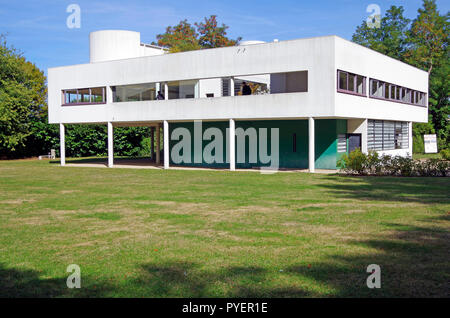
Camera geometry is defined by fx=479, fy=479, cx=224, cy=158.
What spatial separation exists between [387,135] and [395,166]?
10.9 m

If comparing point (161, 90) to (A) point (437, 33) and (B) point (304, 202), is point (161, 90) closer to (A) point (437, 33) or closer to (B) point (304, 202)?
(B) point (304, 202)

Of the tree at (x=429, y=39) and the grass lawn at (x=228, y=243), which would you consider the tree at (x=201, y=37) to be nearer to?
the tree at (x=429, y=39)

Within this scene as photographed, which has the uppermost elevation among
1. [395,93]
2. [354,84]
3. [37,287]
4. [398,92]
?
[398,92]

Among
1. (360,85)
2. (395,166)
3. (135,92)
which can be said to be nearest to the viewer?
(395,166)

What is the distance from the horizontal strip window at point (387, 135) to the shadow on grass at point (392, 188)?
867 centimetres

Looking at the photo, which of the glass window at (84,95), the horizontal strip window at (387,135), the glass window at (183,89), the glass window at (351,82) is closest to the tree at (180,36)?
the glass window at (84,95)

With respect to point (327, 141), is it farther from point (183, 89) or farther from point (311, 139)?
point (183, 89)

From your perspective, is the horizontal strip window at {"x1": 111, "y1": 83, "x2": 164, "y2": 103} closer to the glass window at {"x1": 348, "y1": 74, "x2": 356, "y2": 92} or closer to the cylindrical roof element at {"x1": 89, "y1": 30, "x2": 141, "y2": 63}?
the cylindrical roof element at {"x1": 89, "y1": 30, "x2": 141, "y2": 63}

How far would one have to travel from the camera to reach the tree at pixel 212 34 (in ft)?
201

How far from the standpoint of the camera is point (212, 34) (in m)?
61.1

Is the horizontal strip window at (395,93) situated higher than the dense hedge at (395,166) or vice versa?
the horizontal strip window at (395,93)

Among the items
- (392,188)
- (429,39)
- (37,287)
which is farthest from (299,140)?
(429,39)

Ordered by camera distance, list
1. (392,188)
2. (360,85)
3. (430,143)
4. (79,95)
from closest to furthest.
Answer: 1. (392,188)
2. (360,85)
3. (79,95)
4. (430,143)
